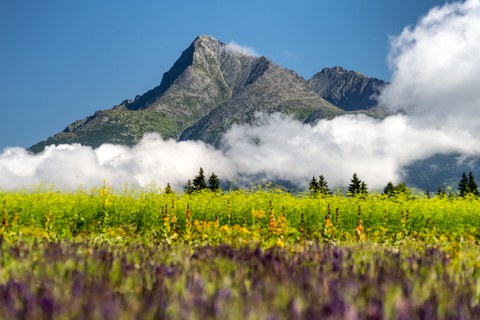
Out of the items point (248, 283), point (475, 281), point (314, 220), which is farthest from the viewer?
point (314, 220)

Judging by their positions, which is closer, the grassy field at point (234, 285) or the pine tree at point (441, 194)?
the grassy field at point (234, 285)

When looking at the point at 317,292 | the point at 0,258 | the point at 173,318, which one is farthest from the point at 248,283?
the point at 0,258

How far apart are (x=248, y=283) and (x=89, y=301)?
2.54 feet

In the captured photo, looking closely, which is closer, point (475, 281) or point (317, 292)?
point (317, 292)

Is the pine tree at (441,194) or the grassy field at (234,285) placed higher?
the pine tree at (441,194)

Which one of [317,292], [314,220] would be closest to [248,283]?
[317,292]

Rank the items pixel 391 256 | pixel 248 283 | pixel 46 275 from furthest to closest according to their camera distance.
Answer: pixel 391 256 → pixel 46 275 → pixel 248 283

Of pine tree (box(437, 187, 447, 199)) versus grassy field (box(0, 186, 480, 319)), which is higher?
pine tree (box(437, 187, 447, 199))

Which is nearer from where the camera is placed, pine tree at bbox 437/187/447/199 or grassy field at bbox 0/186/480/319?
grassy field at bbox 0/186/480/319

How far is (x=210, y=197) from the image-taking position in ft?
56.7

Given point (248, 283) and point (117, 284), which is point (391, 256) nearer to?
point (248, 283)

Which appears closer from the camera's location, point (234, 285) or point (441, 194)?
point (234, 285)

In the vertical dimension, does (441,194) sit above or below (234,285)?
above

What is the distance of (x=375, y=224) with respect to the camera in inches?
674
